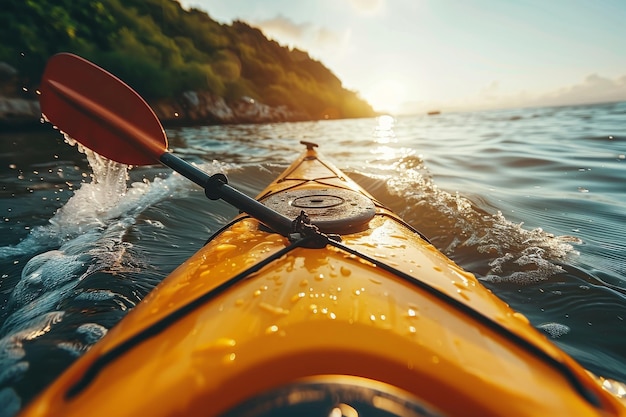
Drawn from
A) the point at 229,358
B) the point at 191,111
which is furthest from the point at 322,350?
the point at 191,111

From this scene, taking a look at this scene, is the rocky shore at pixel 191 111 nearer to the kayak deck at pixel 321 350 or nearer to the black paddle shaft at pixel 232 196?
the black paddle shaft at pixel 232 196

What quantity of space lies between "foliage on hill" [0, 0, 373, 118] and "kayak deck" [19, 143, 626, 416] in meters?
18.0

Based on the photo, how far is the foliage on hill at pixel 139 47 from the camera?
1568 centimetres

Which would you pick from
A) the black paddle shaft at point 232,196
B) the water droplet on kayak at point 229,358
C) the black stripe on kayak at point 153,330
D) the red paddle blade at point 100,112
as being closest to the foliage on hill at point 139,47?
the red paddle blade at point 100,112

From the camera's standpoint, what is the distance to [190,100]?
2416 centimetres

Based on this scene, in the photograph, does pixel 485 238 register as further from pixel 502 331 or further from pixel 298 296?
pixel 298 296

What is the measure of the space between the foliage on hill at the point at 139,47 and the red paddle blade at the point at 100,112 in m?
15.4

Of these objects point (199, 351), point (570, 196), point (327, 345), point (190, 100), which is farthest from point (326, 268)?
point (190, 100)

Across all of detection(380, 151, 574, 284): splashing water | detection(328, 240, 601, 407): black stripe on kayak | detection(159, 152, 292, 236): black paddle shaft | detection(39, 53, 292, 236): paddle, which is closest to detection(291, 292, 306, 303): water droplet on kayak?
detection(328, 240, 601, 407): black stripe on kayak

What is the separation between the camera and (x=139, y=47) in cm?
2333

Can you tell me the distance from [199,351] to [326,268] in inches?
22.5

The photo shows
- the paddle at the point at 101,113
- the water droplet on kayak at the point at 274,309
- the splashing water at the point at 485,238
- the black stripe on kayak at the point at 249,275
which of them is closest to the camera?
the black stripe on kayak at the point at 249,275

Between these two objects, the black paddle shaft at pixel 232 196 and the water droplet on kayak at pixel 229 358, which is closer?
the water droplet on kayak at pixel 229 358

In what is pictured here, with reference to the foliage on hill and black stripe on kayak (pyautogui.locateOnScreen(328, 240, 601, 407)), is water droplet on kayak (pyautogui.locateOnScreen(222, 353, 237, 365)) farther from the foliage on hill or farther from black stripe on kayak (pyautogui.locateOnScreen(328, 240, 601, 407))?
the foliage on hill
